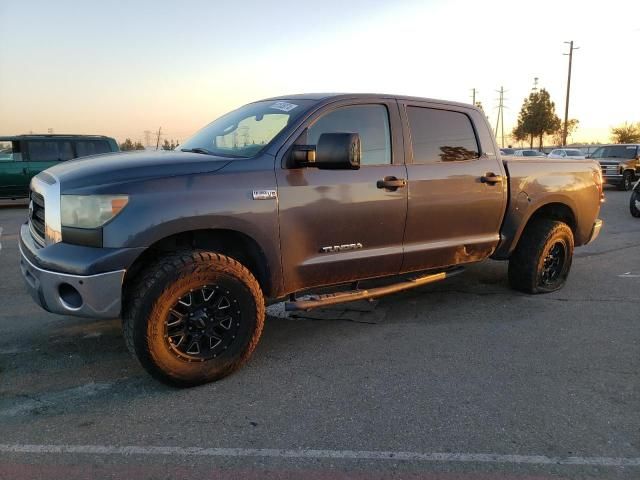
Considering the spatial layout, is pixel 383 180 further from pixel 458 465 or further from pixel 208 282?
pixel 458 465

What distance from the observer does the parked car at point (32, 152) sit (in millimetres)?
13617

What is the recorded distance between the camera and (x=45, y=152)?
14.1 metres

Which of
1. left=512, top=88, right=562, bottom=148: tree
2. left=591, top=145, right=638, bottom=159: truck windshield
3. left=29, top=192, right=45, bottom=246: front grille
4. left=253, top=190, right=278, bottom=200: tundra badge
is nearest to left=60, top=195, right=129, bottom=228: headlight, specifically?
left=29, top=192, right=45, bottom=246: front grille

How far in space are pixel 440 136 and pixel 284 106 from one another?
148 cm

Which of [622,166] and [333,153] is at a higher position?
[333,153]

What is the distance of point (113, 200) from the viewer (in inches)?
123

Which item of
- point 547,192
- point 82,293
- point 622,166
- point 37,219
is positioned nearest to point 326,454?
point 82,293

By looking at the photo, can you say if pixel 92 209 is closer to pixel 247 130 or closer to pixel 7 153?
pixel 247 130

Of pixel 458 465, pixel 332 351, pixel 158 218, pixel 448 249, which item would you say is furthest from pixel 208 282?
pixel 448 249

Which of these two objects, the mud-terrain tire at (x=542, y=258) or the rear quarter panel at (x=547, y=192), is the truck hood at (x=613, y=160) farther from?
the mud-terrain tire at (x=542, y=258)

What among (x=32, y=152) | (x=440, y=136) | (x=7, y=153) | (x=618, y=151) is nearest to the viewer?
(x=440, y=136)

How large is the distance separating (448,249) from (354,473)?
8.51ft

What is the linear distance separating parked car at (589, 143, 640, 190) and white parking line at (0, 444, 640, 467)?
70.2 feet

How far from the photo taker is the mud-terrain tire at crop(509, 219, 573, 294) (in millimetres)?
5430
